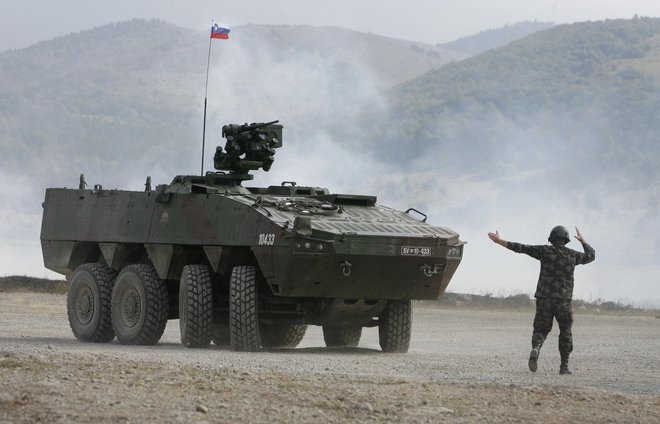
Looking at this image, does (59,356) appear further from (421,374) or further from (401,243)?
(401,243)

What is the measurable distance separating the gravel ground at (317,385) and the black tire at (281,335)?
0.41 meters

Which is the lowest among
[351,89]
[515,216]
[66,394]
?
[66,394]

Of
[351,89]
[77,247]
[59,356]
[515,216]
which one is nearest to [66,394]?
[59,356]

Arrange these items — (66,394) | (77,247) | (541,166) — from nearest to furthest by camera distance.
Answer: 1. (66,394)
2. (77,247)
3. (541,166)

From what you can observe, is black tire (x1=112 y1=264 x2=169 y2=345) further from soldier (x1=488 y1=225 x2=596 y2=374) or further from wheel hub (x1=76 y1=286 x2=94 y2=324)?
soldier (x1=488 y1=225 x2=596 y2=374)

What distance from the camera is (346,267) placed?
18.8 m

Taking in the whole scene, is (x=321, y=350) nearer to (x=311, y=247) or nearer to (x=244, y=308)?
(x=244, y=308)

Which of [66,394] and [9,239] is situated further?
[9,239]

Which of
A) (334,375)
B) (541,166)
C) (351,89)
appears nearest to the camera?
(334,375)

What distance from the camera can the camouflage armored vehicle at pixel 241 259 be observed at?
18.9 m

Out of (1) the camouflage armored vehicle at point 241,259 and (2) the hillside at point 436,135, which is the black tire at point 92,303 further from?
(2) the hillside at point 436,135

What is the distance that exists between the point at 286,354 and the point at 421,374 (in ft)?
10.6

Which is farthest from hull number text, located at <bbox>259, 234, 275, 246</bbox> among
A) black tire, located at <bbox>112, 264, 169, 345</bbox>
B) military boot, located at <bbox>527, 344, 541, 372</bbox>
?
military boot, located at <bbox>527, 344, 541, 372</bbox>

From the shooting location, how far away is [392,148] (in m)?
93.2
